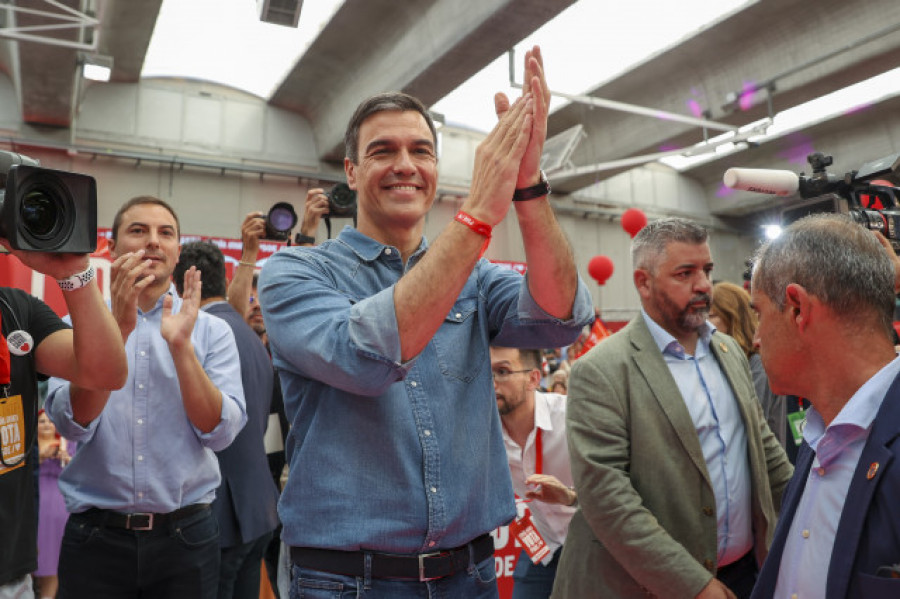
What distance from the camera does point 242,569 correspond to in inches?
115

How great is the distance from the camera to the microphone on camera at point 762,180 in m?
1.89

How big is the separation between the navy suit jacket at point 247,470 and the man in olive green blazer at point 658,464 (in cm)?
117

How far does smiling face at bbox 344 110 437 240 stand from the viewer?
1.39 meters

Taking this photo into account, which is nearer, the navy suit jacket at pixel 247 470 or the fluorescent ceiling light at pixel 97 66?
the navy suit jacket at pixel 247 470

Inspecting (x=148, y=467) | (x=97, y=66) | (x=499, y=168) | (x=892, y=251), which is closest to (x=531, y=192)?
(x=499, y=168)

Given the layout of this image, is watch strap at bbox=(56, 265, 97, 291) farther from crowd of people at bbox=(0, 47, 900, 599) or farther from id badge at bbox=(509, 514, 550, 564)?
id badge at bbox=(509, 514, 550, 564)

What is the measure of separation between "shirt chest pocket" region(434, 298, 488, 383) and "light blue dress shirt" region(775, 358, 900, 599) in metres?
0.64

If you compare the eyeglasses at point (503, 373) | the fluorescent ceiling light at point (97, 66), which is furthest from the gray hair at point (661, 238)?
the fluorescent ceiling light at point (97, 66)

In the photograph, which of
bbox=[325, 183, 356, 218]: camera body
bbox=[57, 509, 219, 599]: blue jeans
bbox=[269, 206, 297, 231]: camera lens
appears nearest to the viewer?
bbox=[57, 509, 219, 599]: blue jeans

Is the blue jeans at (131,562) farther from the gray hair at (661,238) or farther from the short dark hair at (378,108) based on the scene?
the gray hair at (661,238)

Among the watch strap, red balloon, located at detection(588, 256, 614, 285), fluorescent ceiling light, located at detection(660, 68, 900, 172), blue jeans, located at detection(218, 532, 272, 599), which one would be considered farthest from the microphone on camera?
red balloon, located at detection(588, 256, 614, 285)

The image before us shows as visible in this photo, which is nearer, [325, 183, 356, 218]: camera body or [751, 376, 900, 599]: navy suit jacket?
[751, 376, 900, 599]: navy suit jacket

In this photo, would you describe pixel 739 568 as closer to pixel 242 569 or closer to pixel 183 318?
pixel 183 318

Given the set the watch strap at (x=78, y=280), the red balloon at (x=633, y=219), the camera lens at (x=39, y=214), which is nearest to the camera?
the camera lens at (x=39, y=214)
